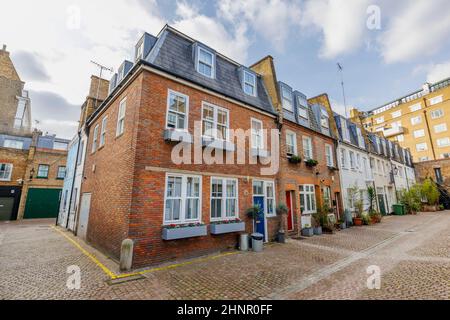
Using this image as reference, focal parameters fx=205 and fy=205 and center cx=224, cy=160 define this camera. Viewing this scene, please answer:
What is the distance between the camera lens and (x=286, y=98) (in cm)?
1477

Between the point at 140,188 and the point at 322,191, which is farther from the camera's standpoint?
the point at 322,191

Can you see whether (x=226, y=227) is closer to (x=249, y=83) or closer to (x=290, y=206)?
(x=290, y=206)

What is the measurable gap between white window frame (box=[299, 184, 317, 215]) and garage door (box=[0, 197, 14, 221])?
28.2m

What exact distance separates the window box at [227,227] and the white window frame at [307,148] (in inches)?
317

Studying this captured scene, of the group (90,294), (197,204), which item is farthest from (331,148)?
(90,294)

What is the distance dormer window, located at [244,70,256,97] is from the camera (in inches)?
491

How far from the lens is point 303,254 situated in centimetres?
882

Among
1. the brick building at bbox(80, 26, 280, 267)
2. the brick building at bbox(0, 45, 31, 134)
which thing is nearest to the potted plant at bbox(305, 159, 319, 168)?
the brick building at bbox(80, 26, 280, 267)

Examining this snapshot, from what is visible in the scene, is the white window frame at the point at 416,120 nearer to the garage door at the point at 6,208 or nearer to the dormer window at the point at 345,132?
the dormer window at the point at 345,132

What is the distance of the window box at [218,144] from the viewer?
896 centimetres

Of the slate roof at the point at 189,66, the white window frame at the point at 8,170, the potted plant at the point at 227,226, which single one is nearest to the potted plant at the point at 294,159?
the slate roof at the point at 189,66

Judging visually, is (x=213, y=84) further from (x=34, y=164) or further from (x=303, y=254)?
(x=34, y=164)

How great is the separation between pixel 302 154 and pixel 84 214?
14.3 meters

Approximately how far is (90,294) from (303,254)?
7.70 m
